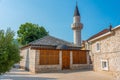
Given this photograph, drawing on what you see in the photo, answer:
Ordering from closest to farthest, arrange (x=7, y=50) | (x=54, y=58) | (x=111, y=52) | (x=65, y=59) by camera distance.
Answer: (x=7, y=50) → (x=111, y=52) → (x=54, y=58) → (x=65, y=59)

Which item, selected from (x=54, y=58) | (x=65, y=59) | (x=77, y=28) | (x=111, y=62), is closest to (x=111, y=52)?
(x=111, y=62)

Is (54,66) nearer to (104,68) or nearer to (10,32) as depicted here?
(104,68)

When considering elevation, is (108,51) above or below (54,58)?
above

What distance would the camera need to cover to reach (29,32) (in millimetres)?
46062

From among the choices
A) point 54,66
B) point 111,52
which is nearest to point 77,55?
point 54,66

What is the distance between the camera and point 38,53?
20859 millimetres

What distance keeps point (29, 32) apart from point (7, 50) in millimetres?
36503

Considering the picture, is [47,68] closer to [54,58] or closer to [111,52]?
[54,58]

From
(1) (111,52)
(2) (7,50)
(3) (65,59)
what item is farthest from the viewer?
(3) (65,59)

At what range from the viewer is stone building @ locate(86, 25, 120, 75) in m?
15.2

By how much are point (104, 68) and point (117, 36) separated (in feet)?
14.7

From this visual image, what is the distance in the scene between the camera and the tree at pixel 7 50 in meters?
9.78

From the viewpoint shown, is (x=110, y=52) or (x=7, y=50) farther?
(x=110, y=52)

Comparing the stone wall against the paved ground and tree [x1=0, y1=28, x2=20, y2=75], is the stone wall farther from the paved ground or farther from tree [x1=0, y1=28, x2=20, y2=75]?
tree [x1=0, y1=28, x2=20, y2=75]
